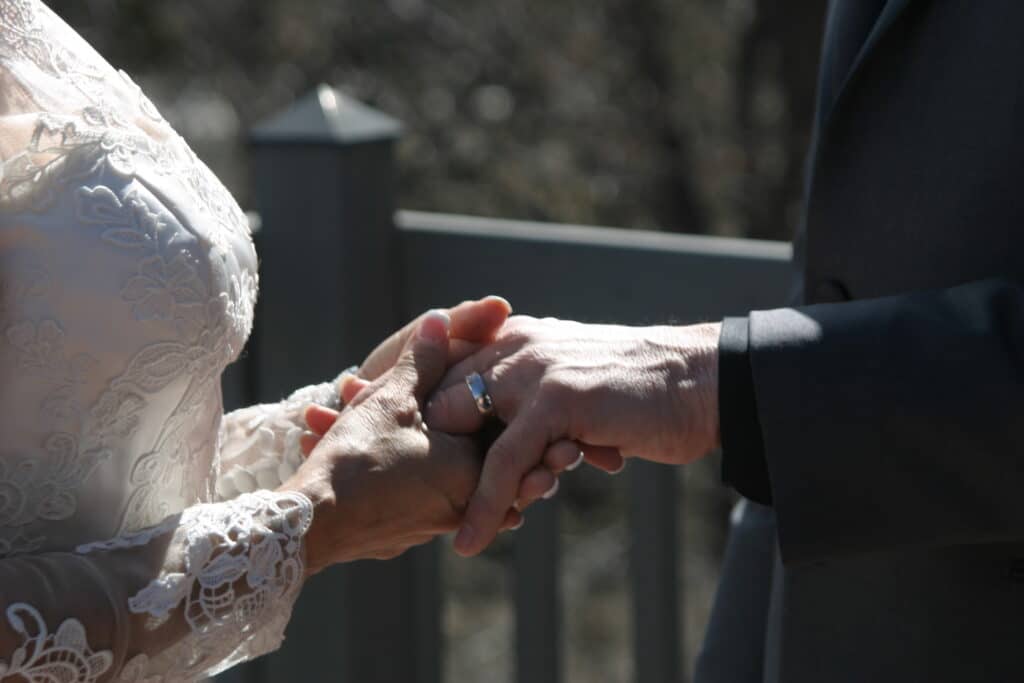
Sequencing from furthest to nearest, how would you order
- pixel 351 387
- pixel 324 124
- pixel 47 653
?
pixel 324 124 → pixel 351 387 → pixel 47 653

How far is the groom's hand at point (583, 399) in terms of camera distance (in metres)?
1.60

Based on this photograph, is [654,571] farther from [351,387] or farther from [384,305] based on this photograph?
[351,387]

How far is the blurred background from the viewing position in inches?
238

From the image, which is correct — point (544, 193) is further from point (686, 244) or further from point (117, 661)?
point (117, 661)

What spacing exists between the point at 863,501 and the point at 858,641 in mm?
248

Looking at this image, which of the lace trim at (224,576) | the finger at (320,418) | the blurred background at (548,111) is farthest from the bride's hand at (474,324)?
the blurred background at (548,111)

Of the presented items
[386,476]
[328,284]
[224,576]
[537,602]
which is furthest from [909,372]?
[328,284]

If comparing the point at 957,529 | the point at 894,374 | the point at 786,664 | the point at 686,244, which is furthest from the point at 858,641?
the point at 686,244

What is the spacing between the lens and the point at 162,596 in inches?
56.2

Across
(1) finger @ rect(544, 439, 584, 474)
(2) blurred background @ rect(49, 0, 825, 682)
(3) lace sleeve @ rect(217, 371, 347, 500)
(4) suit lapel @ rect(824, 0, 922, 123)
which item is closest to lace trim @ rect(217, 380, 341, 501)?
(3) lace sleeve @ rect(217, 371, 347, 500)

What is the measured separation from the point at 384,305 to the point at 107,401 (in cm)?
143

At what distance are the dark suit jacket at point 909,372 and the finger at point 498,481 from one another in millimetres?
344

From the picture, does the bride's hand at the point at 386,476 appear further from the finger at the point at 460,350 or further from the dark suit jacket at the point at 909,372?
the dark suit jacket at the point at 909,372

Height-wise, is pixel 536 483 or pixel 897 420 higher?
pixel 897 420
